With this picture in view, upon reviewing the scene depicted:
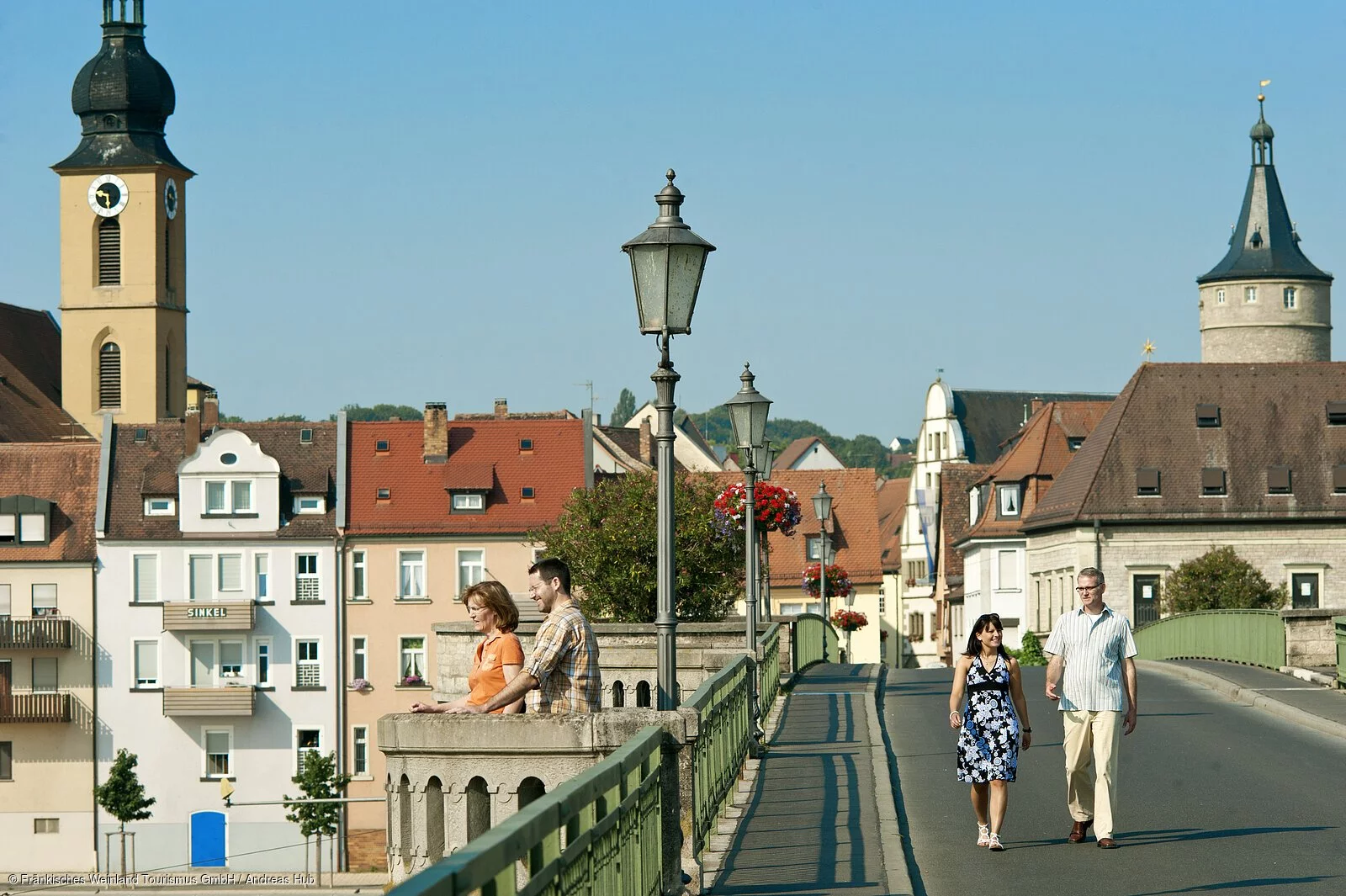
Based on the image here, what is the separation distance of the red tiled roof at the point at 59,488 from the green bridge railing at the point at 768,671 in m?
42.3

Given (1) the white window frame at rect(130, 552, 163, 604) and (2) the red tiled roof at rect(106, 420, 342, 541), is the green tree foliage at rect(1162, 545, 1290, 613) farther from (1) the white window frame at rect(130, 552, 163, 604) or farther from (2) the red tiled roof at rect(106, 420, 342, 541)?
(1) the white window frame at rect(130, 552, 163, 604)

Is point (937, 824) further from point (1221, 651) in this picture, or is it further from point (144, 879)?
point (144, 879)

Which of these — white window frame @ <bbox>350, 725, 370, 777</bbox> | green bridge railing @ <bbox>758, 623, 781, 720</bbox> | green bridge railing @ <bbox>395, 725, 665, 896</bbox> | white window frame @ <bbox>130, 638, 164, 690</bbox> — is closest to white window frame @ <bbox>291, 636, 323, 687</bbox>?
white window frame @ <bbox>350, 725, 370, 777</bbox>

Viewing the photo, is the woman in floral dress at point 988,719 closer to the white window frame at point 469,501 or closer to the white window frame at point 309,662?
the white window frame at point 309,662

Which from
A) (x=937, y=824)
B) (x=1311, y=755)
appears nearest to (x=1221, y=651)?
(x=1311, y=755)

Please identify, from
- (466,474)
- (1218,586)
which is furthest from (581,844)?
(466,474)

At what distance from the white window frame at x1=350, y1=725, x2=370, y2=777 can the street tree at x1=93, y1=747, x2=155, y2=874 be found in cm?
639

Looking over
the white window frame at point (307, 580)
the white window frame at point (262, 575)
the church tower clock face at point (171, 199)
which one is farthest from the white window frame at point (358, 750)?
→ the church tower clock face at point (171, 199)

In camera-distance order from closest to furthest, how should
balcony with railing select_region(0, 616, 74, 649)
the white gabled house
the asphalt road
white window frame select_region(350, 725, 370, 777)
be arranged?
the asphalt road
the white gabled house
balcony with railing select_region(0, 616, 74, 649)
white window frame select_region(350, 725, 370, 777)

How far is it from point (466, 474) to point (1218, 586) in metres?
26.5

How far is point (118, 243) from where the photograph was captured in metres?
93.9

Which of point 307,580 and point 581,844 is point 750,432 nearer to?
point 581,844

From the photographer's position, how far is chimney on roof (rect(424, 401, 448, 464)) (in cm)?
7131

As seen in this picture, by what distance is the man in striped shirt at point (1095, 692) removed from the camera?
12703 mm
